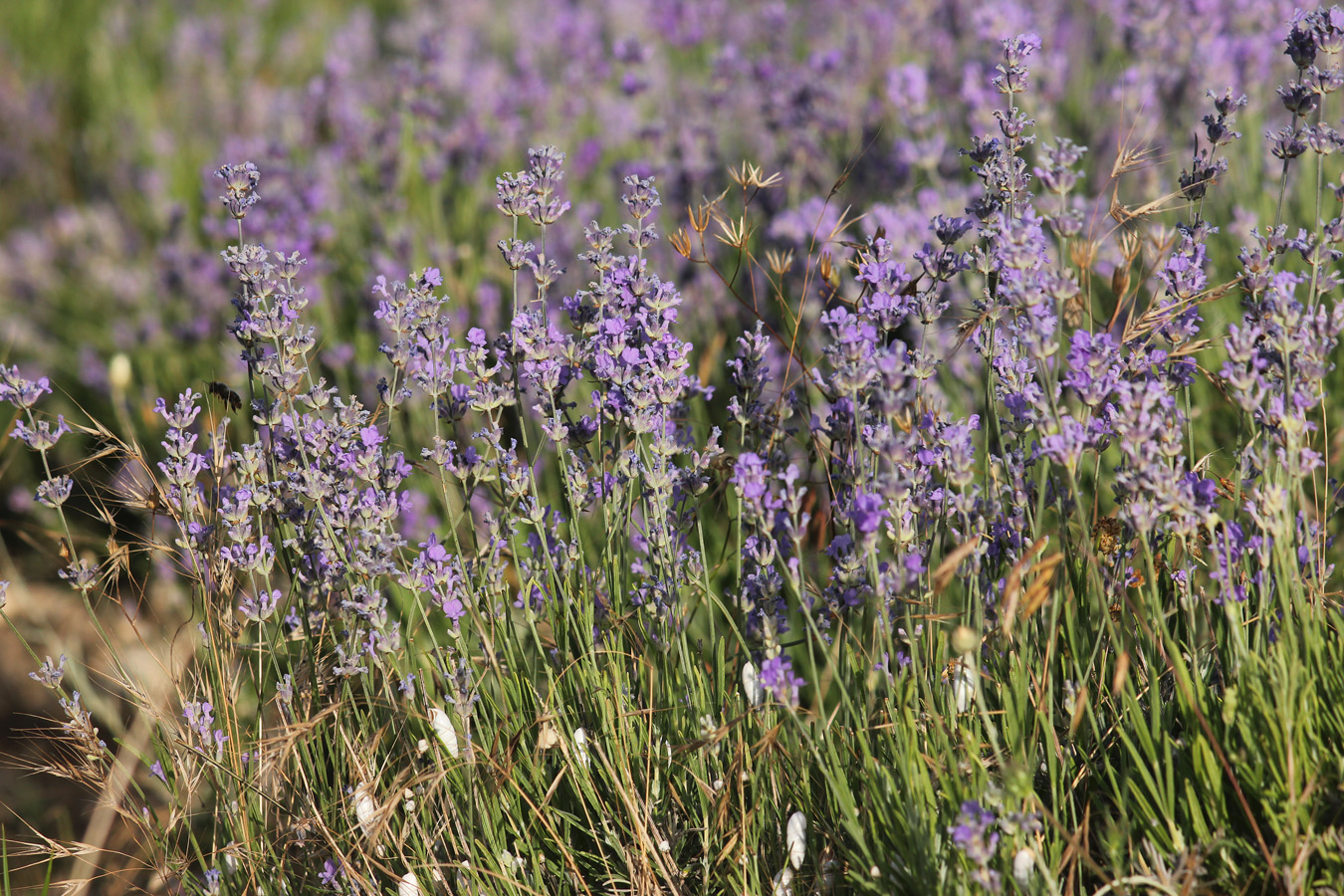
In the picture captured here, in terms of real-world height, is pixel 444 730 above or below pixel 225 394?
below

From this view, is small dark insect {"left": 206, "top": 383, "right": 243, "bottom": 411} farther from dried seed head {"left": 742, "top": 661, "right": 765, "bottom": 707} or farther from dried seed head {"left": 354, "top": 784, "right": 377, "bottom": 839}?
dried seed head {"left": 742, "top": 661, "right": 765, "bottom": 707}

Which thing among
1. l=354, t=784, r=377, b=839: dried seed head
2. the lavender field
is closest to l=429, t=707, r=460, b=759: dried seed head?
the lavender field

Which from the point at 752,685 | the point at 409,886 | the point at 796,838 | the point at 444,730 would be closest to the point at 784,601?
the point at 752,685

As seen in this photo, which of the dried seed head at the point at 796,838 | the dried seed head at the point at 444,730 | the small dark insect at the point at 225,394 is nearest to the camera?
the dried seed head at the point at 796,838

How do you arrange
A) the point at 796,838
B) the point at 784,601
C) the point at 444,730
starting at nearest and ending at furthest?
the point at 796,838 < the point at 444,730 < the point at 784,601

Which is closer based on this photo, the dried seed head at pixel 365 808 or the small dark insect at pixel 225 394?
the dried seed head at pixel 365 808

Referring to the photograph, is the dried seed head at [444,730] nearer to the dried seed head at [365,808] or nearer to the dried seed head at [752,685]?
the dried seed head at [365,808]

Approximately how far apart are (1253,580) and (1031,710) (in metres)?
0.40

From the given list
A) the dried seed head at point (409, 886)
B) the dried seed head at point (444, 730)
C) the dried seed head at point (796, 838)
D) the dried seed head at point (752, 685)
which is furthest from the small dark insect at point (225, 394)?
the dried seed head at point (796, 838)

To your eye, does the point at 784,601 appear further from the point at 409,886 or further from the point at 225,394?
the point at 225,394

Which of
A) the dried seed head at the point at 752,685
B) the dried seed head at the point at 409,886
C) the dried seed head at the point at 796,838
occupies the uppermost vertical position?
the dried seed head at the point at 752,685

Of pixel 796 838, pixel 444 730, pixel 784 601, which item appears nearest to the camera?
pixel 796 838

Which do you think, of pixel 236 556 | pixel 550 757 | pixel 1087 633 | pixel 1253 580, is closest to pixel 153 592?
pixel 236 556

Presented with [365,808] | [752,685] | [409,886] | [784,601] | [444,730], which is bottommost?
[409,886]
